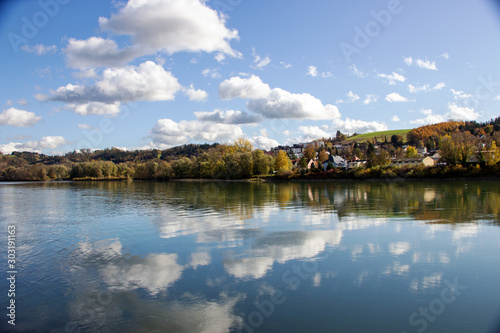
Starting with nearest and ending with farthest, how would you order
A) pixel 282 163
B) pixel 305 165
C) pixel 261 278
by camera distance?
pixel 261 278 < pixel 282 163 < pixel 305 165

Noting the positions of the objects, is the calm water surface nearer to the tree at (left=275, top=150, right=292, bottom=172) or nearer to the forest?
the forest

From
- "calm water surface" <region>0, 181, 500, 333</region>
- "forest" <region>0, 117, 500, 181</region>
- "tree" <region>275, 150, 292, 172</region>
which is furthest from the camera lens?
"tree" <region>275, 150, 292, 172</region>

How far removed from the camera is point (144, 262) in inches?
476

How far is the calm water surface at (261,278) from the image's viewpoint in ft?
24.7

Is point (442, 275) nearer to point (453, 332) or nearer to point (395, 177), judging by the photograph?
point (453, 332)

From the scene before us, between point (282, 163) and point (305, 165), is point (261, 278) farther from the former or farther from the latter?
point (305, 165)

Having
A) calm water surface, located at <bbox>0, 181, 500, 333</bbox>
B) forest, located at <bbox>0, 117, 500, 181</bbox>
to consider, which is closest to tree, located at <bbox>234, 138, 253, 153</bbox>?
forest, located at <bbox>0, 117, 500, 181</bbox>

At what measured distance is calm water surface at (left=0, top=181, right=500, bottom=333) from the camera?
7.54m

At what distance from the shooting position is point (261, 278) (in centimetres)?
1012

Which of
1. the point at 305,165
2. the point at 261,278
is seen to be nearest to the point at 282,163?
the point at 305,165

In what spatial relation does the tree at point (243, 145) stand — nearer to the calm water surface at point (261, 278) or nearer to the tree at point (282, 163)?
the tree at point (282, 163)

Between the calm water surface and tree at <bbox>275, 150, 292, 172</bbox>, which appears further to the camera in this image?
tree at <bbox>275, 150, 292, 172</bbox>

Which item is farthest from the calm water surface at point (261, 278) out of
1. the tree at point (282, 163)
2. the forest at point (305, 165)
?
the tree at point (282, 163)

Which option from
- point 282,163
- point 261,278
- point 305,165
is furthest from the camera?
point 305,165
